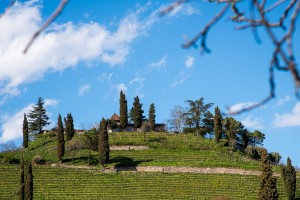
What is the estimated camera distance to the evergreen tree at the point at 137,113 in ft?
255

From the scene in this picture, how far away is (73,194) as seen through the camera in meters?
48.4

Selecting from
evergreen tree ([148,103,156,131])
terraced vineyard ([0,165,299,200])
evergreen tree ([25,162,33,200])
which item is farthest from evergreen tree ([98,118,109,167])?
evergreen tree ([148,103,156,131])

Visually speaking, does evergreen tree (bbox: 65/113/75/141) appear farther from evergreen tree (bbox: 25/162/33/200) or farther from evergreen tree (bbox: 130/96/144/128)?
evergreen tree (bbox: 25/162/33/200)

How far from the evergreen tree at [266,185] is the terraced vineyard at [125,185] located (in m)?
7.54

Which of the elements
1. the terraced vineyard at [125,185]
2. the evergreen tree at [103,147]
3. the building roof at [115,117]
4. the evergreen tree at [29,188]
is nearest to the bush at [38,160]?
the terraced vineyard at [125,185]

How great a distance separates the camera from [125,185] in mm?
51594

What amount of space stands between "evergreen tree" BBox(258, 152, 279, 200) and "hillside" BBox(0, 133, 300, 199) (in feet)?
25.2

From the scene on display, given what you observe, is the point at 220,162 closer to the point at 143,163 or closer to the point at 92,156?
the point at 143,163

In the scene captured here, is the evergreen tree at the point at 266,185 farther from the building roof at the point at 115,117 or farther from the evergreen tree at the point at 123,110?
the building roof at the point at 115,117

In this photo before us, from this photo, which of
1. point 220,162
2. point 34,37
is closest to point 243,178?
point 220,162

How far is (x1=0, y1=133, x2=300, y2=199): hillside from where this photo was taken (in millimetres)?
Answer: 49281

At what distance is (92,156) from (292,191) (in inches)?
937

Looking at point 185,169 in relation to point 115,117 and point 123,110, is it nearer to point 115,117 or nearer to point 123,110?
point 123,110

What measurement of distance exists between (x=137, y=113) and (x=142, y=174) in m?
23.3
